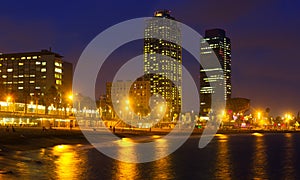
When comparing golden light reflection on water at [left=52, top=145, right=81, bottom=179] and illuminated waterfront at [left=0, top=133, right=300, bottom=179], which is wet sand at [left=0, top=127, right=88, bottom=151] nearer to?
golden light reflection on water at [left=52, top=145, right=81, bottom=179]

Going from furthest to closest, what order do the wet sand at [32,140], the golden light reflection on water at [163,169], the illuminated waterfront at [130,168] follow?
the wet sand at [32,140], the golden light reflection on water at [163,169], the illuminated waterfront at [130,168]

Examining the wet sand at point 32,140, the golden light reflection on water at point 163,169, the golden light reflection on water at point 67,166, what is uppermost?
the wet sand at point 32,140

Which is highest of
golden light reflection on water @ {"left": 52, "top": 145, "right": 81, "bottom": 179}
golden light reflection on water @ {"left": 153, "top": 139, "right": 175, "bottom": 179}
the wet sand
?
the wet sand

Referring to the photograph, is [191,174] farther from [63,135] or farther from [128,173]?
[63,135]

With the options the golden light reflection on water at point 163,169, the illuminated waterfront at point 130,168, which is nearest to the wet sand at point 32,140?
the illuminated waterfront at point 130,168

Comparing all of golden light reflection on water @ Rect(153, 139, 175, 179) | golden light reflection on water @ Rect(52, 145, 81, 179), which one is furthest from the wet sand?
golden light reflection on water @ Rect(153, 139, 175, 179)

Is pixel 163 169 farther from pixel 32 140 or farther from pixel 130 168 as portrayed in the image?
pixel 32 140

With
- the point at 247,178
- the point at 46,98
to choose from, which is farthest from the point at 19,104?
the point at 247,178

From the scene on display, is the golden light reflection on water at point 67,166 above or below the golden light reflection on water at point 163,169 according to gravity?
above

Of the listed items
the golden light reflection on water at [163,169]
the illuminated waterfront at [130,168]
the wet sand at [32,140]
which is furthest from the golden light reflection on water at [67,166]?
the golden light reflection on water at [163,169]

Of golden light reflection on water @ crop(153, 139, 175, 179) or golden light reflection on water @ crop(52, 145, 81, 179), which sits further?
golden light reflection on water @ crop(153, 139, 175, 179)

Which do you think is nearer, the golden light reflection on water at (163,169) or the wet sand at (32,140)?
the golden light reflection on water at (163,169)

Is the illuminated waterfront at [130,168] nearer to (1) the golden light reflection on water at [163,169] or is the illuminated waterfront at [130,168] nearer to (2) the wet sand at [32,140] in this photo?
(1) the golden light reflection on water at [163,169]

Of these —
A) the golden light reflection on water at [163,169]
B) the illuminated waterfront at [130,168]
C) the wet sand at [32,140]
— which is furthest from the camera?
the wet sand at [32,140]
